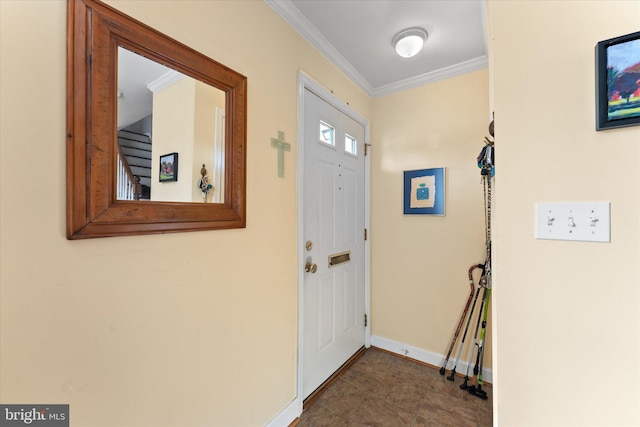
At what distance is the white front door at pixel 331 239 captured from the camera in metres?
1.75

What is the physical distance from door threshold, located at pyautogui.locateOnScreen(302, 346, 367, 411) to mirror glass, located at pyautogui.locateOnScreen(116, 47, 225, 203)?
151cm

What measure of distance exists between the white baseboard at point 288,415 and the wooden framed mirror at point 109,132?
1208 mm

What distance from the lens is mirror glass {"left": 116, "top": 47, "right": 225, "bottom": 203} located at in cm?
87

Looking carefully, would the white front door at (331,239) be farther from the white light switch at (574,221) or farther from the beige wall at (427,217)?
the white light switch at (574,221)

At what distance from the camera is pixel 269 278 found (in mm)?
1423

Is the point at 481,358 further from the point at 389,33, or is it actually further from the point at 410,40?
the point at 389,33

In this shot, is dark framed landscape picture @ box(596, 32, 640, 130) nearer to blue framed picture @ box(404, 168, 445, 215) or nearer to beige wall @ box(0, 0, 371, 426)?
beige wall @ box(0, 0, 371, 426)

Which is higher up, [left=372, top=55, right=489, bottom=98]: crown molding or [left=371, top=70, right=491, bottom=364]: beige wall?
[left=372, top=55, right=489, bottom=98]: crown molding

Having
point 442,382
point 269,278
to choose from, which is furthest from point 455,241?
point 269,278

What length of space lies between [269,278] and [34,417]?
91 centimetres

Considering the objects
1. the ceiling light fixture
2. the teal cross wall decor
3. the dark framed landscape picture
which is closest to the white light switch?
the dark framed landscape picture

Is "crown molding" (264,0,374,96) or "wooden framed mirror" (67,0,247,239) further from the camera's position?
"crown molding" (264,0,374,96)

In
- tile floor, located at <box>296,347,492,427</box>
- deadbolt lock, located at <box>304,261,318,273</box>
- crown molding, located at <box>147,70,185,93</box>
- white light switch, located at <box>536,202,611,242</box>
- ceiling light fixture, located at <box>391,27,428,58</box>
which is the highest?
ceiling light fixture, located at <box>391,27,428,58</box>

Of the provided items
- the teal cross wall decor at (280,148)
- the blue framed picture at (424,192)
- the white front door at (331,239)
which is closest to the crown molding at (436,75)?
the white front door at (331,239)
